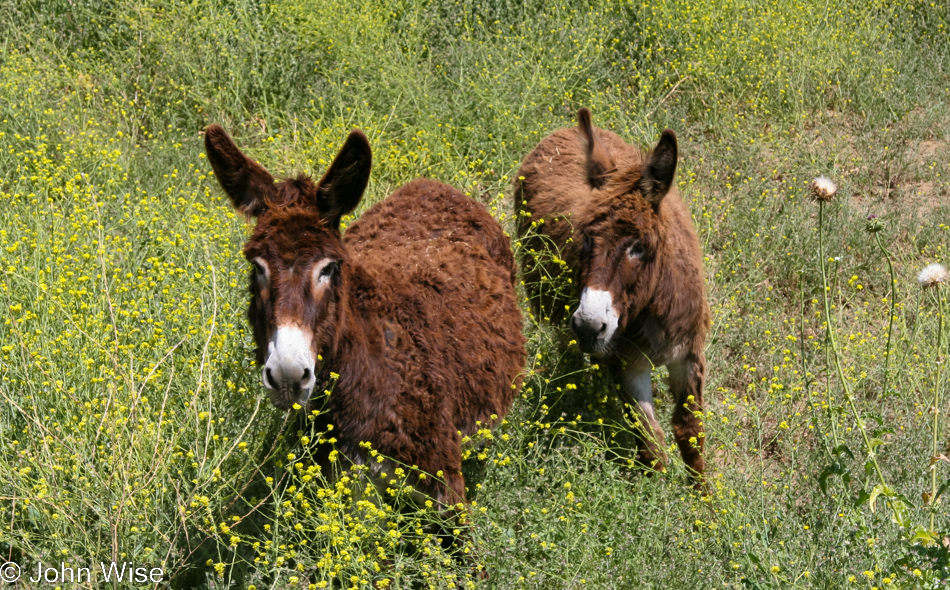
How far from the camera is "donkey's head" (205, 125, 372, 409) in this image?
2.97 meters

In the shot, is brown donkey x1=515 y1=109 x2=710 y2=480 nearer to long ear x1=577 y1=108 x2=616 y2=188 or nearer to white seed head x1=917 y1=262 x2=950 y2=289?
long ear x1=577 y1=108 x2=616 y2=188

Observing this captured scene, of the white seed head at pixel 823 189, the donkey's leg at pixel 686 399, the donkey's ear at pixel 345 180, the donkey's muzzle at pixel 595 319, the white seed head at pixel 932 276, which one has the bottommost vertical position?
the donkey's leg at pixel 686 399

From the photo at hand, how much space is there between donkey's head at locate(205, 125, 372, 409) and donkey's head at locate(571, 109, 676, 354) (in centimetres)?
131

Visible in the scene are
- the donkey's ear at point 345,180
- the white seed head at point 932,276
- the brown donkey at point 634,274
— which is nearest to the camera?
the white seed head at point 932,276

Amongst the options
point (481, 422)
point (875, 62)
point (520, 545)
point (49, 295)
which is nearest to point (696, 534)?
point (520, 545)

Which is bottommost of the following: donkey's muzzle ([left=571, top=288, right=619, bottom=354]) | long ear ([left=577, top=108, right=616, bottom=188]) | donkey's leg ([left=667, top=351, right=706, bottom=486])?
donkey's leg ([left=667, top=351, right=706, bottom=486])

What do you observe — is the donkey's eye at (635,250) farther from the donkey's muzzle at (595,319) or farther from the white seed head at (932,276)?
the white seed head at (932,276)

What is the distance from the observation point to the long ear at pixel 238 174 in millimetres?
3297

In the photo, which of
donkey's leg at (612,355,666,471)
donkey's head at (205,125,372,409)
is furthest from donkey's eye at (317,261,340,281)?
donkey's leg at (612,355,666,471)

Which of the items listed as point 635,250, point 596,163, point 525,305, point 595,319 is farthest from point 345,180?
point 525,305

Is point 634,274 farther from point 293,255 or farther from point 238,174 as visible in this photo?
point 238,174

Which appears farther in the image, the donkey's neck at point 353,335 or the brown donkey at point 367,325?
the donkey's neck at point 353,335

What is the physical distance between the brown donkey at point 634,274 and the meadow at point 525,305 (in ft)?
0.84

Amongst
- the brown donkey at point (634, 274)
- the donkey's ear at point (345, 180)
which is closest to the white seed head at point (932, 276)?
the brown donkey at point (634, 274)
